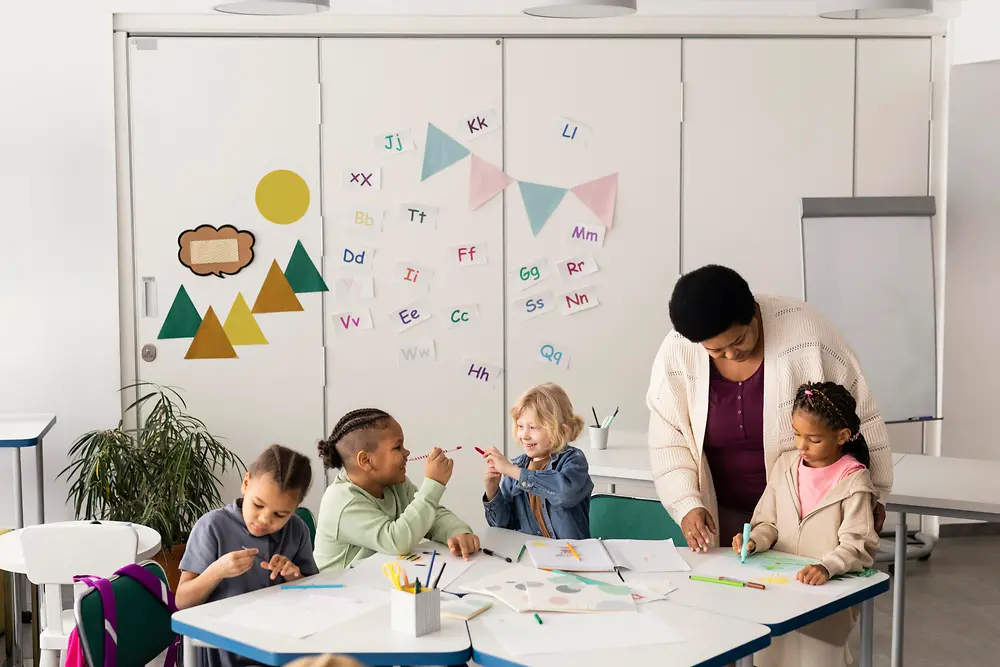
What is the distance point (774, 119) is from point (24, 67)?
3258 mm

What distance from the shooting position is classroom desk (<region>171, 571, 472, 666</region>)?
210cm

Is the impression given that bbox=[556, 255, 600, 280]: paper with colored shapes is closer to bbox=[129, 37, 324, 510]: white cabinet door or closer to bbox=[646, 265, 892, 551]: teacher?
bbox=[129, 37, 324, 510]: white cabinet door

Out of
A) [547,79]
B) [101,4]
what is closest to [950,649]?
[547,79]

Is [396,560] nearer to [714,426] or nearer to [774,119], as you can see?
[714,426]

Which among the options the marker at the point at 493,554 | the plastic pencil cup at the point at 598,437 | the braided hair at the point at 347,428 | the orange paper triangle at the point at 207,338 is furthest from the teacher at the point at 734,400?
the orange paper triangle at the point at 207,338

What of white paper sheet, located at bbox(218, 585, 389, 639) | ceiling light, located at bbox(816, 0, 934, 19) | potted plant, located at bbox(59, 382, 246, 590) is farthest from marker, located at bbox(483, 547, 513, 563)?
ceiling light, located at bbox(816, 0, 934, 19)

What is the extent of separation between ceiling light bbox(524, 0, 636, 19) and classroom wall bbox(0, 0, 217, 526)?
2.03 metres

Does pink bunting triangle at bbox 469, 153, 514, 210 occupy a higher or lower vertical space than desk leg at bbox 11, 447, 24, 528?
higher

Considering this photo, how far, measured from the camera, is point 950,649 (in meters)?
3.93

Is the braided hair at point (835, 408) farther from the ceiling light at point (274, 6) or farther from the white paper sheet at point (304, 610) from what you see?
the ceiling light at point (274, 6)

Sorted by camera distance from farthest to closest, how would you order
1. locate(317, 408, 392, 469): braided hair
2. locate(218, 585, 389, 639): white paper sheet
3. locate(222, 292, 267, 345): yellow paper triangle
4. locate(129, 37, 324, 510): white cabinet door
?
locate(222, 292, 267, 345): yellow paper triangle → locate(129, 37, 324, 510): white cabinet door → locate(317, 408, 392, 469): braided hair → locate(218, 585, 389, 639): white paper sheet

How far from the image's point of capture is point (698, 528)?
2.77 meters

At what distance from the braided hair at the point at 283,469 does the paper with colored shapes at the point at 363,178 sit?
2473 mm

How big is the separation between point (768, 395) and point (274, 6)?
74.2 inches
